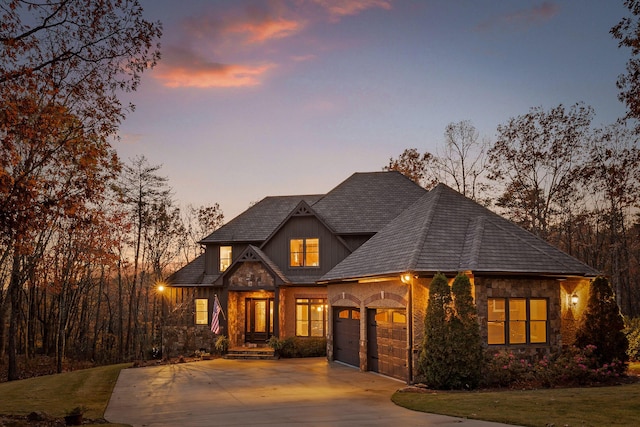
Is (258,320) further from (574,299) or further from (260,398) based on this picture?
(574,299)

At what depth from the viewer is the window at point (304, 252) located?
2870 cm

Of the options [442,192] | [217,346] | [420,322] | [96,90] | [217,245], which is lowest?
[217,346]

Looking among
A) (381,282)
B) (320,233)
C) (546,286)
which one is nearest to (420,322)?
(381,282)

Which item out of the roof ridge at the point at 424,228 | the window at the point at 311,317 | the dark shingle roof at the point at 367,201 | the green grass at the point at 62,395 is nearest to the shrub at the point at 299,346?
the window at the point at 311,317

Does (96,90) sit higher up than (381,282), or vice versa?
(96,90)

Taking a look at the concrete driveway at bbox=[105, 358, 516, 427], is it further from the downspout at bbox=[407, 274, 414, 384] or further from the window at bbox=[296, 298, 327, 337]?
Answer: the window at bbox=[296, 298, 327, 337]

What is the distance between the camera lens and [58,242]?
3083 centimetres

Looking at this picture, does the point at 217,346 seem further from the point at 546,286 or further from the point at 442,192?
the point at 546,286

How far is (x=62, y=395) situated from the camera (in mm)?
16125

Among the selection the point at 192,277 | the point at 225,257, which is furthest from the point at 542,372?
the point at 192,277

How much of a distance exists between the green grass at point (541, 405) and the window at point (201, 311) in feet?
53.0

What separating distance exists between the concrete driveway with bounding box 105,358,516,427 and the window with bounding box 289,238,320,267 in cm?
684

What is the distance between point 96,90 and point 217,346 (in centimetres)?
1595

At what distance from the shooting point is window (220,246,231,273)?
30561 millimetres
